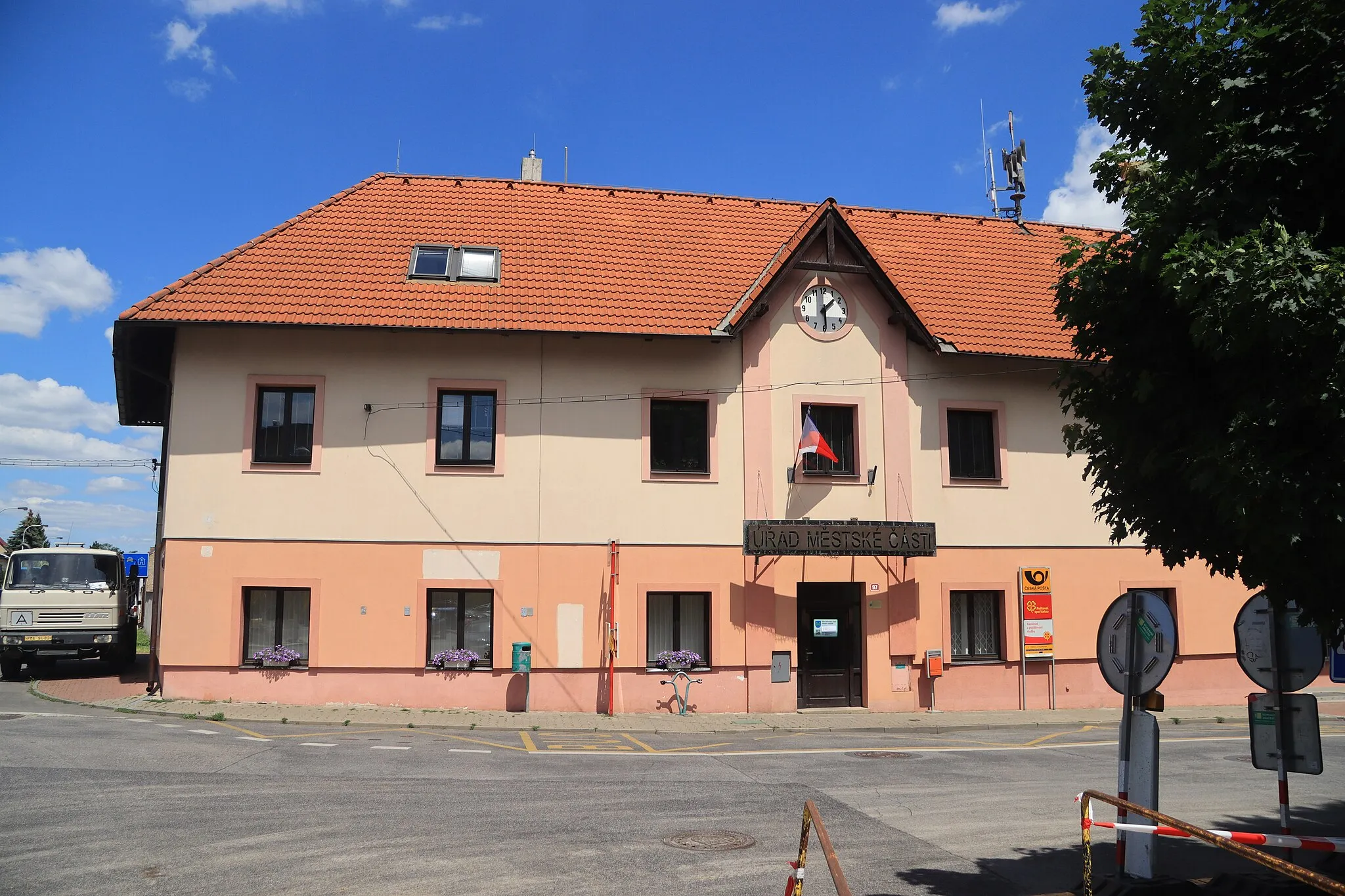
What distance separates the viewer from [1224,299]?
555 centimetres

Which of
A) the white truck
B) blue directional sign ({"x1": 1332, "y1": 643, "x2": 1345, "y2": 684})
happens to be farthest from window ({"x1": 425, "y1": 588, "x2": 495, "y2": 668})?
blue directional sign ({"x1": 1332, "y1": 643, "x2": 1345, "y2": 684})

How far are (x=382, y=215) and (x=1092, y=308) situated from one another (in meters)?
17.4

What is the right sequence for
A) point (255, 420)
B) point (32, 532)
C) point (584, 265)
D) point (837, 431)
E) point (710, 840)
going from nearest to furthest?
point (710, 840) → point (255, 420) → point (837, 431) → point (584, 265) → point (32, 532)

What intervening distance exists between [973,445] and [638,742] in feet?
31.9

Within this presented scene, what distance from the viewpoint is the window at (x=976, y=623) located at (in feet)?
67.1

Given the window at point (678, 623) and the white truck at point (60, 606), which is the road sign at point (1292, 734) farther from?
the white truck at point (60, 606)

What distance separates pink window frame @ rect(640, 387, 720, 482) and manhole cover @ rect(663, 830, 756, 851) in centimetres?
1061

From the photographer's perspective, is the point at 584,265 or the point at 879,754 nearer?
the point at 879,754

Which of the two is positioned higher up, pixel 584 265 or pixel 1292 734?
pixel 584 265

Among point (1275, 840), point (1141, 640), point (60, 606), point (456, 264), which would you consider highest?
point (456, 264)

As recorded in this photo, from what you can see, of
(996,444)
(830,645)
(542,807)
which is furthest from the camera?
(996,444)

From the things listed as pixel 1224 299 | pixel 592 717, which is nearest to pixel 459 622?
pixel 592 717

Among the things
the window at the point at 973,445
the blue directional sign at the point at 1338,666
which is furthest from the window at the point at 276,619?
the blue directional sign at the point at 1338,666

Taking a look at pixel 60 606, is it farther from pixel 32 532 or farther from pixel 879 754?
pixel 32 532
